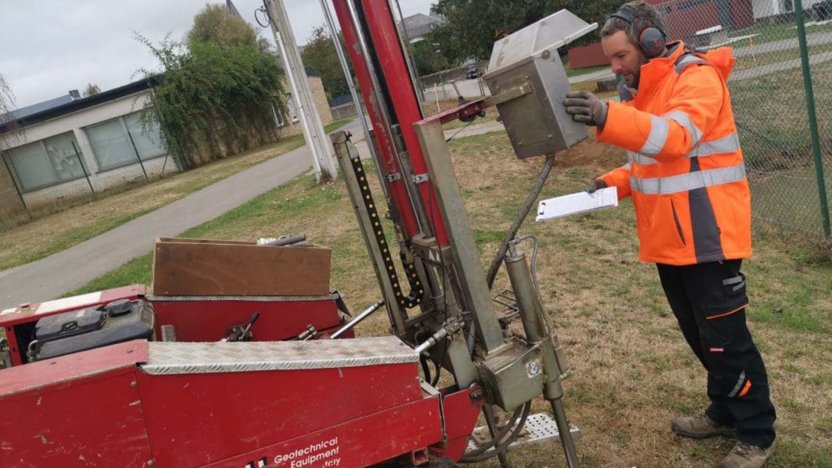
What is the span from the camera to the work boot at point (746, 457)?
2875 millimetres

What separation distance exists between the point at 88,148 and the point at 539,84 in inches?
1022

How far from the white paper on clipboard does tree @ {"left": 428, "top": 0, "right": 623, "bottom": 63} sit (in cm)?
3831

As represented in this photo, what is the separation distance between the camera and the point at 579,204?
3.01m

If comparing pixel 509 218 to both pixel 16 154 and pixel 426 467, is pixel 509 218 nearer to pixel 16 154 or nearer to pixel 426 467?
pixel 426 467

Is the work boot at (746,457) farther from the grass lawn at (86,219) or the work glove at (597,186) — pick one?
the grass lawn at (86,219)

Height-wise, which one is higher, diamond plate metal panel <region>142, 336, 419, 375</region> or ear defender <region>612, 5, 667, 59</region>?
ear defender <region>612, 5, 667, 59</region>

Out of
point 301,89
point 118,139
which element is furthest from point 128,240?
point 118,139

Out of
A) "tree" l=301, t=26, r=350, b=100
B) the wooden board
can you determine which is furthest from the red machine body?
"tree" l=301, t=26, r=350, b=100

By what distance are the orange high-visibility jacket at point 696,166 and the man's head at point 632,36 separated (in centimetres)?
8


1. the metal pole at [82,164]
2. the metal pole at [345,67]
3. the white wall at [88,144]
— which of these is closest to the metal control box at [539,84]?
the metal pole at [345,67]

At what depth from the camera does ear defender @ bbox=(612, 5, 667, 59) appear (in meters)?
2.59

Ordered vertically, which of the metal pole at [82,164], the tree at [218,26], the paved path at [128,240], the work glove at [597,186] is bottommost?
the paved path at [128,240]

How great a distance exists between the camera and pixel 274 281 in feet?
11.2

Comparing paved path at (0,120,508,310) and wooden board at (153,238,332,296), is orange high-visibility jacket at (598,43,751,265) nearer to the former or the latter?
wooden board at (153,238,332,296)
